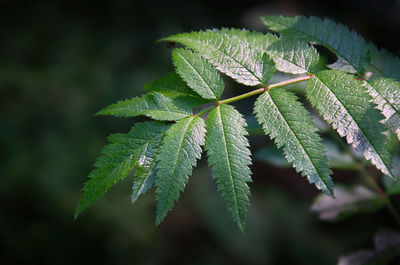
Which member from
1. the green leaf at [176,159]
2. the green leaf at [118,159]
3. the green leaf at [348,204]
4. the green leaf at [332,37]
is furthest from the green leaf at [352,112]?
the green leaf at [348,204]

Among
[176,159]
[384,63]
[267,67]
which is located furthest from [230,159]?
[384,63]

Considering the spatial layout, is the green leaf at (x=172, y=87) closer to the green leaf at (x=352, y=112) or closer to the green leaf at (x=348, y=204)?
the green leaf at (x=352, y=112)

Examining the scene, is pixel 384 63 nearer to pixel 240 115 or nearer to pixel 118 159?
pixel 240 115

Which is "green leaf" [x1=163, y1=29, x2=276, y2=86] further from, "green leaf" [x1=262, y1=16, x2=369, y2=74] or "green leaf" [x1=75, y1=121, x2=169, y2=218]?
"green leaf" [x1=75, y1=121, x2=169, y2=218]

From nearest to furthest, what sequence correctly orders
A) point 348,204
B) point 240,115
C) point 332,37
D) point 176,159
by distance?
point 176,159, point 240,115, point 332,37, point 348,204

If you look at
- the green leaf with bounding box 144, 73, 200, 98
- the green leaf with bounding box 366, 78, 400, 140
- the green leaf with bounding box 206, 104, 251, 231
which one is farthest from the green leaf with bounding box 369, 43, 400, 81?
the green leaf with bounding box 144, 73, 200, 98

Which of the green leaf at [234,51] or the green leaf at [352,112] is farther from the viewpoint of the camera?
the green leaf at [234,51]
